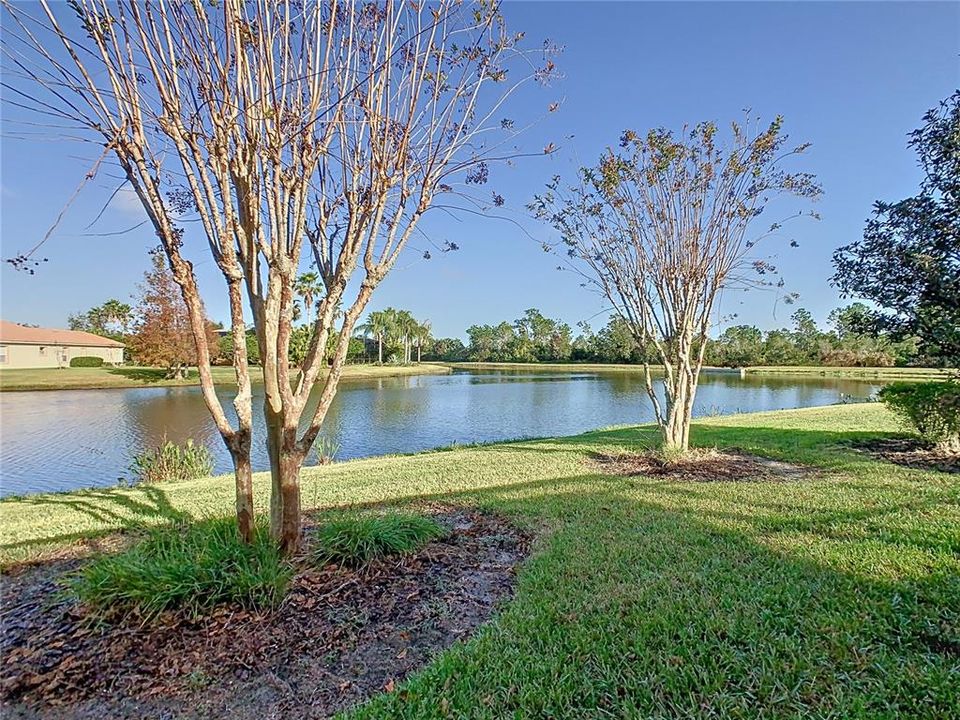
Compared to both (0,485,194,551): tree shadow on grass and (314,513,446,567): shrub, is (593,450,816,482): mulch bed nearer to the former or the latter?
(314,513,446,567): shrub

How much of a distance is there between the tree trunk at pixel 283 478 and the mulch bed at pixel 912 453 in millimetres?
6356

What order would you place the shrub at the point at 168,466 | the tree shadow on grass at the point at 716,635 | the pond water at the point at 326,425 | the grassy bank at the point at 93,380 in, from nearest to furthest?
the tree shadow on grass at the point at 716,635
the shrub at the point at 168,466
the pond water at the point at 326,425
the grassy bank at the point at 93,380

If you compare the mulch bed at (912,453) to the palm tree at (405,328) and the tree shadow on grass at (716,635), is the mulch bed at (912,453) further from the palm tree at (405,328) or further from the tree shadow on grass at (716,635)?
the palm tree at (405,328)

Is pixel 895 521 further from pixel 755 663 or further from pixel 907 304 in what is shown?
pixel 907 304

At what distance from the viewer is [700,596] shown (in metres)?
2.34

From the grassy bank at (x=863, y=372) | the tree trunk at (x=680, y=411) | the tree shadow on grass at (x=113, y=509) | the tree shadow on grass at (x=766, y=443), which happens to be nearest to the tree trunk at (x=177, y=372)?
the tree shadow on grass at (x=113, y=509)

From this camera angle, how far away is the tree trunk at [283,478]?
103 inches

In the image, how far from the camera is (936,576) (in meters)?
2.43

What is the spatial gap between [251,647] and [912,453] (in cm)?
747

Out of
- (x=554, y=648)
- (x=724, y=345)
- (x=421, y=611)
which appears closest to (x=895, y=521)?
(x=554, y=648)

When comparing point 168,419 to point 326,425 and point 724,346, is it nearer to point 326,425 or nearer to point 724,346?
point 326,425

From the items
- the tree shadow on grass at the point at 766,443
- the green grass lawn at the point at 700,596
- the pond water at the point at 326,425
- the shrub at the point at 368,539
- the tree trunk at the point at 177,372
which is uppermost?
the tree trunk at the point at 177,372

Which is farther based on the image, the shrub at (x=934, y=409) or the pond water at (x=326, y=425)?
the pond water at (x=326, y=425)

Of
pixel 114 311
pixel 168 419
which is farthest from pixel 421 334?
pixel 168 419
